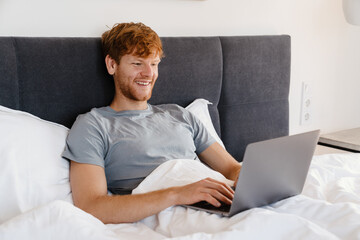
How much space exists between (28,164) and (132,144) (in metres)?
0.35

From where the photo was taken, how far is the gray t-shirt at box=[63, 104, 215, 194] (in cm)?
148

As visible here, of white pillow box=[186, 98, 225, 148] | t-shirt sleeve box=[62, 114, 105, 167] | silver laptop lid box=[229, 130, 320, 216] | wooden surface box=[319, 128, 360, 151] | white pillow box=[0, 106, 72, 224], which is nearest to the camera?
silver laptop lid box=[229, 130, 320, 216]

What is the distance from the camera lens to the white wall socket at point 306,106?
268 cm

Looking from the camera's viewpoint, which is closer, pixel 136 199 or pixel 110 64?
pixel 136 199

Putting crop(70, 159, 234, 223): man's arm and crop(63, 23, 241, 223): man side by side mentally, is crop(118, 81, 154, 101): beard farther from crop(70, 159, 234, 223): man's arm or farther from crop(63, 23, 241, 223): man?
crop(70, 159, 234, 223): man's arm

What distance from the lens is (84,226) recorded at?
1.06 m

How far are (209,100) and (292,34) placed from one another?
854 millimetres

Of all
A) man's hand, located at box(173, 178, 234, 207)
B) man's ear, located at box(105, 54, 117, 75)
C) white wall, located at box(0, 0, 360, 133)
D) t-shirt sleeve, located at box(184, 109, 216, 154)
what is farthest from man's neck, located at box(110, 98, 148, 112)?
man's hand, located at box(173, 178, 234, 207)

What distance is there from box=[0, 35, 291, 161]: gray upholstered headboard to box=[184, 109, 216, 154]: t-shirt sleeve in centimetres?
14

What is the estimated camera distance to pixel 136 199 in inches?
52.4

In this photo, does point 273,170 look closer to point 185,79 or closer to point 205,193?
point 205,193

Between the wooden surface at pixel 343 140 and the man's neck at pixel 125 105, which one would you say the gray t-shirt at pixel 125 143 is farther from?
the wooden surface at pixel 343 140

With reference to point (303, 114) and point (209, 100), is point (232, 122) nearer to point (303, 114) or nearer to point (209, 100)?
point (209, 100)

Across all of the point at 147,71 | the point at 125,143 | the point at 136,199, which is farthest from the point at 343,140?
the point at 136,199
